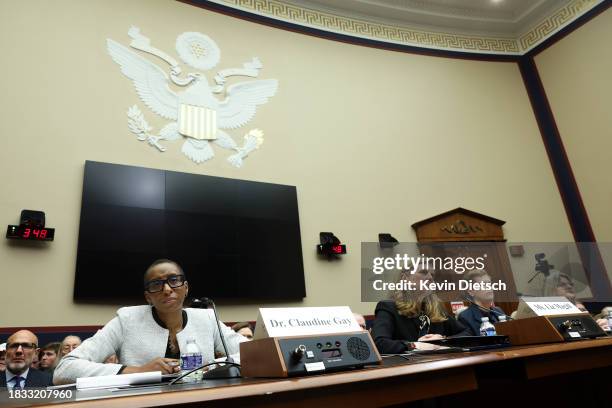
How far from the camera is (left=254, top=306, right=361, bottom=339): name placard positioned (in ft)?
3.95

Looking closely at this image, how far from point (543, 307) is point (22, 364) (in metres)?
3.10

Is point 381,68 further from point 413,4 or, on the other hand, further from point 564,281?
point 564,281

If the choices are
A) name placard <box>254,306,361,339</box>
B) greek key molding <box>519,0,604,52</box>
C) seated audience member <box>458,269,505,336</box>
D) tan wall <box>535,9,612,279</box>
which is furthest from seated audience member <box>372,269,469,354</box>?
greek key molding <box>519,0,604,52</box>

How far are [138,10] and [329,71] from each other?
7.49ft

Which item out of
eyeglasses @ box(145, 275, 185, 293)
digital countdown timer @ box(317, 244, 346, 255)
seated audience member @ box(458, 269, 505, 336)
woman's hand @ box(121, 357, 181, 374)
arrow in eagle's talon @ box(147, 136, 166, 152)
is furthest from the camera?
digital countdown timer @ box(317, 244, 346, 255)

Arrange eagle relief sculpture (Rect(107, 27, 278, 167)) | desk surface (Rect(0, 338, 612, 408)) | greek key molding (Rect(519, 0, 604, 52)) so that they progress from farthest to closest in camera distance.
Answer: greek key molding (Rect(519, 0, 604, 52)) < eagle relief sculpture (Rect(107, 27, 278, 167)) < desk surface (Rect(0, 338, 612, 408))

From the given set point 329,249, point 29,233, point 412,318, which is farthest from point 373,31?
point 29,233

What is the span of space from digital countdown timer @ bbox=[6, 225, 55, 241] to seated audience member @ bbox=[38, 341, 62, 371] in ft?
2.66

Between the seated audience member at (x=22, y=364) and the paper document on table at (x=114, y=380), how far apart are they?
2.00 metres

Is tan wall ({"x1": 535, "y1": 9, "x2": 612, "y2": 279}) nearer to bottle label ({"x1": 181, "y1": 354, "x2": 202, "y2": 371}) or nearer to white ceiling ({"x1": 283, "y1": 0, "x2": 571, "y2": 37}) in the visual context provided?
white ceiling ({"x1": 283, "y1": 0, "x2": 571, "y2": 37})

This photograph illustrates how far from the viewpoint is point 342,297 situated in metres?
4.52

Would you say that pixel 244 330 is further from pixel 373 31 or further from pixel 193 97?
pixel 373 31

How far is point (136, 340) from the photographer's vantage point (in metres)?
1.78

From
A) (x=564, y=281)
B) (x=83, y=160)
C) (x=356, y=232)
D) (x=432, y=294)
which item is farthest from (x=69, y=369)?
(x=564, y=281)
